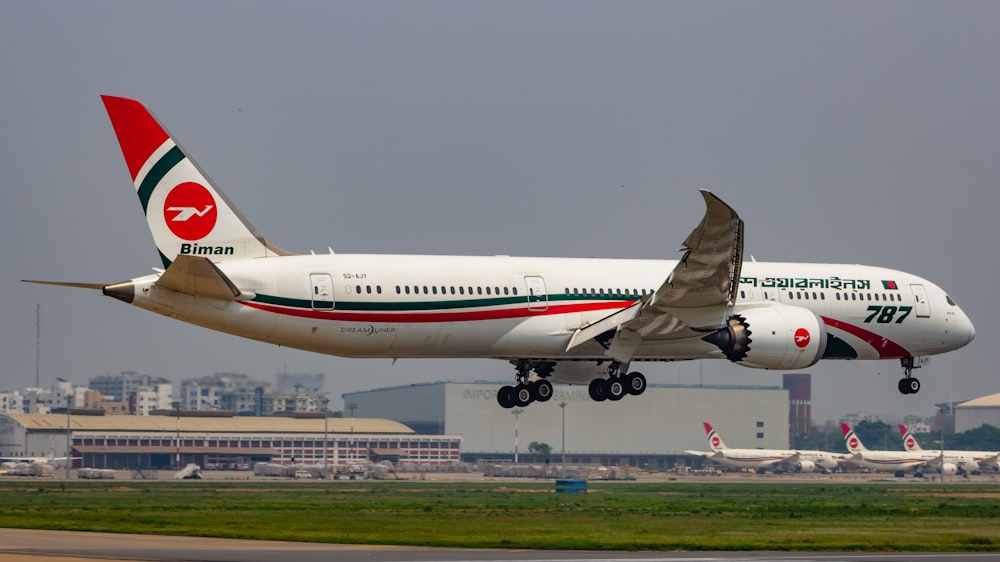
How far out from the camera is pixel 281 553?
97.3 feet

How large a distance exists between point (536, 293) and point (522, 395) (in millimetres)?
4866

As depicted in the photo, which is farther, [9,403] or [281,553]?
[9,403]

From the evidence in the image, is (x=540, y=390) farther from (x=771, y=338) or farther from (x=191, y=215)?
(x=191, y=215)

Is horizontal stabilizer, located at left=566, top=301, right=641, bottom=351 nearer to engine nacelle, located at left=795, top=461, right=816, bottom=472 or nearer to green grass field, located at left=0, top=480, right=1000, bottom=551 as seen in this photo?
green grass field, located at left=0, top=480, right=1000, bottom=551

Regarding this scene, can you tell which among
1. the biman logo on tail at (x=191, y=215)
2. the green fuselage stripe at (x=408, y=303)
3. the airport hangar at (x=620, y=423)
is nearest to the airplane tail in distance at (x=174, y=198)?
the biman logo on tail at (x=191, y=215)

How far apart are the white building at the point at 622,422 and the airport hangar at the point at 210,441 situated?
5.32 meters

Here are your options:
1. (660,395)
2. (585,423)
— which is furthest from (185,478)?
(660,395)

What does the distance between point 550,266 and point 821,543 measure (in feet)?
35.0

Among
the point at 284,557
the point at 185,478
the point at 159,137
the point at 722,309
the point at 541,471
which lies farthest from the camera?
the point at 541,471

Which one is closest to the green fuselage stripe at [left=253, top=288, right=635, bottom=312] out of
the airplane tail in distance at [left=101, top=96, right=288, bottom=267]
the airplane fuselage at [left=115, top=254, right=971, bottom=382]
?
the airplane fuselage at [left=115, top=254, right=971, bottom=382]

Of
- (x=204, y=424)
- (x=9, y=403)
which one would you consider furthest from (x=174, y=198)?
(x=9, y=403)

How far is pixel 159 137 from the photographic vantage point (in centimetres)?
3744

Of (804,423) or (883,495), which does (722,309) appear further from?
(804,423)

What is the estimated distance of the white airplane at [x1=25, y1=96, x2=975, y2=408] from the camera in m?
36.7
